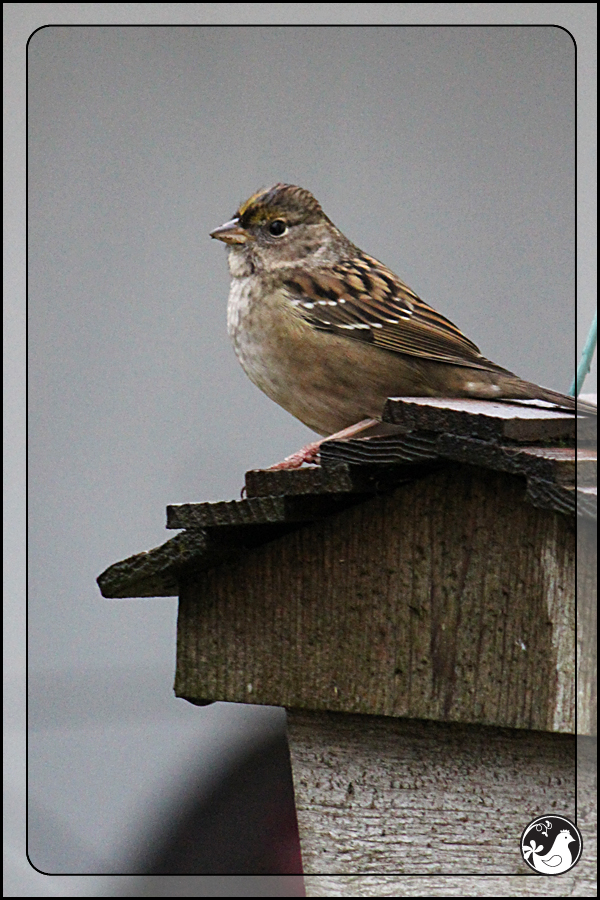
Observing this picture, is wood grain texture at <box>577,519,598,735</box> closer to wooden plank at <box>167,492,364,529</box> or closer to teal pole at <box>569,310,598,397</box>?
teal pole at <box>569,310,598,397</box>

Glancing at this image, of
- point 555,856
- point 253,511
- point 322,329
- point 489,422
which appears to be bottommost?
point 555,856

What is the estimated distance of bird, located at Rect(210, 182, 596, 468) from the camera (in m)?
1.91

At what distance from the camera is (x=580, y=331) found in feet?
4.39

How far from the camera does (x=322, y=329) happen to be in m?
2.04

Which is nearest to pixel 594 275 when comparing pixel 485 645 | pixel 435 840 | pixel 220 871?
pixel 485 645

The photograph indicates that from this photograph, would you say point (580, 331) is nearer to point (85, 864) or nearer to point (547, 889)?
point (547, 889)

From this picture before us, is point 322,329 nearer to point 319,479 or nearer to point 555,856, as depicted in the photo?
point 319,479

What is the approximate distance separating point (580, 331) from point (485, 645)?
481 millimetres

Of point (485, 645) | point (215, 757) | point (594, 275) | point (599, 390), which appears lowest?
point (215, 757)

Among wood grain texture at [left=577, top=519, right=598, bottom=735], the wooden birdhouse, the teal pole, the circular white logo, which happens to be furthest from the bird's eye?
the circular white logo

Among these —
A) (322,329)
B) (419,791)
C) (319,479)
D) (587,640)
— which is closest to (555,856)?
(419,791)

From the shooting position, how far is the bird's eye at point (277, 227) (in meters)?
2.16

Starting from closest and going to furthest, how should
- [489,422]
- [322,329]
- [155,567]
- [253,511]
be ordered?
1. [489,422]
2. [253,511]
3. [155,567]
4. [322,329]

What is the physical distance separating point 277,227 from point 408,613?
0.94 metres
